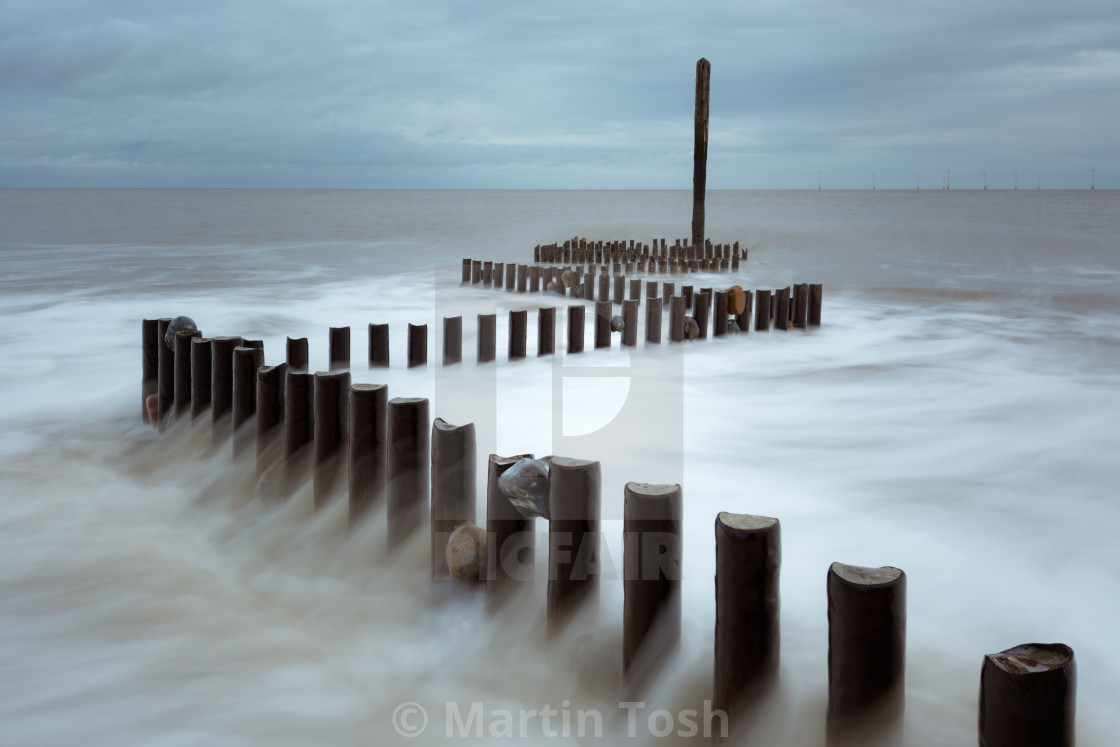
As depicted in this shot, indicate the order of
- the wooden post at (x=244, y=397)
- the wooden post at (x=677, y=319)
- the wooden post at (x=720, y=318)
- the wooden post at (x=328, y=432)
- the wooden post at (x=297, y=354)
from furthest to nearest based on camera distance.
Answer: the wooden post at (x=720, y=318)
the wooden post at (x=677, y=319)
the wooden post at (x=297, y=354)
the wooden post at (x=244, y=397)
the wooden post at (x=328, y=432)

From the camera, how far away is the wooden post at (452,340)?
6.07 meters

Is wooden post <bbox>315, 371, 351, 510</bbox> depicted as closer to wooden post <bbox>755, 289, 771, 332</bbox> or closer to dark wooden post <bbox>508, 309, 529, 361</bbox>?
dark wooden post <bbox>508, 309, 529, 361</bbox>

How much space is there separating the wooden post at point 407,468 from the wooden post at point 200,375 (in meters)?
1.65

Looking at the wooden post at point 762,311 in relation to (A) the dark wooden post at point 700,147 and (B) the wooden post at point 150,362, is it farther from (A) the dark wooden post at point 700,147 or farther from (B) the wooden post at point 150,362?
(A) the dark wooden post at point 700,147

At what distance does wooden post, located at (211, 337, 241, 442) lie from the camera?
3.91m

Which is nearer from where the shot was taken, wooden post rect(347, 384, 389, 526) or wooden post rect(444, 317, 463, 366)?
wooden post rect(347, 384, 389, 526)

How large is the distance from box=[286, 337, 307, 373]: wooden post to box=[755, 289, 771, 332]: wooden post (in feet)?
14.6

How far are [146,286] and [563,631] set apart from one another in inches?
536

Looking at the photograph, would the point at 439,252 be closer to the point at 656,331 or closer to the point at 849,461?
the point at 656,331

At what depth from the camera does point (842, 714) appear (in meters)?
1.86

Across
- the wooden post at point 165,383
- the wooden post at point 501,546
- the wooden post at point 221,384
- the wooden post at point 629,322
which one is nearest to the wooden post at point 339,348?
the wooden post at point 165,383

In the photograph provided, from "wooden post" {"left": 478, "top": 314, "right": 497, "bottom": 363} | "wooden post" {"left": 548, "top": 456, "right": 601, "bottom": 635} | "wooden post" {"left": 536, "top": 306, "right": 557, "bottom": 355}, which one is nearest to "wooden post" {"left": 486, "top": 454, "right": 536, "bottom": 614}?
"wooden post" {"left": 548, "top": 456, "right": 601, "bottom": 635}

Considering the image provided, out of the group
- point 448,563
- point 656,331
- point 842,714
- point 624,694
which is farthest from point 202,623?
point 656,331

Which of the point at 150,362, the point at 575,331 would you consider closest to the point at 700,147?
the point at 575,331
